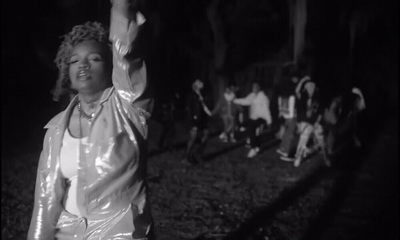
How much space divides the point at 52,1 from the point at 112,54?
14.7 metres

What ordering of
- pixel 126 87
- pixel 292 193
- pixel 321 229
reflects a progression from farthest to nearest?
pixel 292 193 → pixel 321 229 → pixel 126 87

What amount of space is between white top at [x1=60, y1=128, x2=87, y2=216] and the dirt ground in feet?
11.7

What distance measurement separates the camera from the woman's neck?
2.22 metres

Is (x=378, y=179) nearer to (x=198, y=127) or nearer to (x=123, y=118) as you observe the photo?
(x=198, y=127)

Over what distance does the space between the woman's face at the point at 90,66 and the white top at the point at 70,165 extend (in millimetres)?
251

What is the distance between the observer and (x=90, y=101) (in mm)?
2240

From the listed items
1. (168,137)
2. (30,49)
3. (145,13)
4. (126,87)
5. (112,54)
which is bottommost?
(168,137)

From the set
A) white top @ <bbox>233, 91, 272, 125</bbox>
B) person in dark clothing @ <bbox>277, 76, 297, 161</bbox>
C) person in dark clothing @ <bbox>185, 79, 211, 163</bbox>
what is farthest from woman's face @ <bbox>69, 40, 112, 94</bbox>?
white top @ <bbox>233, 91, 272, 125</bbox>

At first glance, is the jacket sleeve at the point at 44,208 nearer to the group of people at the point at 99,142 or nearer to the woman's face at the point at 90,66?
the group of people at the point at 99,142

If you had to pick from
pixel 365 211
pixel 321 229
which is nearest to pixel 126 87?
pixel 321 229

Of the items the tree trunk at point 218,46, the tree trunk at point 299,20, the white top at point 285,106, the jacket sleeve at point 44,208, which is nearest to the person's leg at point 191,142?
the white top at point 285,106

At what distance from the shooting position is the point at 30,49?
52.9ft

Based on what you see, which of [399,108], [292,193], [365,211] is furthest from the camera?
[399,108]

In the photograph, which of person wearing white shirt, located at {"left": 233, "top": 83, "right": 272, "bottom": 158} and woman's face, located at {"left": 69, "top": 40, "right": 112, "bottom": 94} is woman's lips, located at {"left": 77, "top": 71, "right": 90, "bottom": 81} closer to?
woman's face, located at {"left": 69, "top": 40, "right": 112, "bottom": 94}
